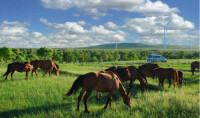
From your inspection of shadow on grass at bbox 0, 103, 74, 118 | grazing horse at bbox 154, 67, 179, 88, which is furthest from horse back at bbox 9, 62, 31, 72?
grazing horse at bbox 154, 67, 179, 88

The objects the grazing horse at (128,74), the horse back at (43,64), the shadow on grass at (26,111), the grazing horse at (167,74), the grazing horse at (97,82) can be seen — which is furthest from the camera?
the horse back at (43,64)

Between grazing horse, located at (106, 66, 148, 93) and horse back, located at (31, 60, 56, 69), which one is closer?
grazing horse, located at (106, 66, 148, 93)

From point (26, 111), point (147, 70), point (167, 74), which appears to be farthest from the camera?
point (147, 70)

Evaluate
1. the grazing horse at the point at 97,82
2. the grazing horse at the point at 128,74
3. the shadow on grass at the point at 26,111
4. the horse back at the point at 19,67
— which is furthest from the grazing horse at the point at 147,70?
the horse back at the point at 19,67

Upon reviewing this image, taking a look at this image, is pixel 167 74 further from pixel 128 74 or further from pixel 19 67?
pixel 19 67

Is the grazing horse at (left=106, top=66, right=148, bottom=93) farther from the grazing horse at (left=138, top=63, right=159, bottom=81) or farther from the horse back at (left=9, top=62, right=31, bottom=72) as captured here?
the horse back at (left=9, top=62, right=31, bottom=72)

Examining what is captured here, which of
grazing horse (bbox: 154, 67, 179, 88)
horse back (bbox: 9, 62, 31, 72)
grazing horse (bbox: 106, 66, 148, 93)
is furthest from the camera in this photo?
horse back (bbox: 9, 62, 31, 72)

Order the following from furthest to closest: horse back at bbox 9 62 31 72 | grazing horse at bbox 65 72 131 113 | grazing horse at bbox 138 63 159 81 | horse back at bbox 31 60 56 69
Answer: horse back at bbox 31 60 56 69
horse back at bbox 9 62 31 72
grazing horse at bbox 138 63 159 81
grazing horse at bbox 65 72 131 113

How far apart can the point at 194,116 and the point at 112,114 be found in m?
3.00

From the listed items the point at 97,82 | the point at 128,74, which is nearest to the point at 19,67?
the point at 128,74

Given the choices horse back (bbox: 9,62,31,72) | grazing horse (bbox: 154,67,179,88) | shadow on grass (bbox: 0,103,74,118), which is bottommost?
shadow on grass (bbox: 0,103,74,118)

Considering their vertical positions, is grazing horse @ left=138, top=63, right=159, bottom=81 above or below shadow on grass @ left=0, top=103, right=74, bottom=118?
above

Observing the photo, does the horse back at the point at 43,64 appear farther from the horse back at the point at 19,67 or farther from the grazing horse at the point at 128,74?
the grazing horse at the point at 128,74

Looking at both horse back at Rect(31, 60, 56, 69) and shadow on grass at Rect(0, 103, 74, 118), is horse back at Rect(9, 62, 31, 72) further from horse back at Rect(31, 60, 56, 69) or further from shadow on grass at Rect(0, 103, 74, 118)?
shadow on grass at Rect(0, 103, 74, 118)
